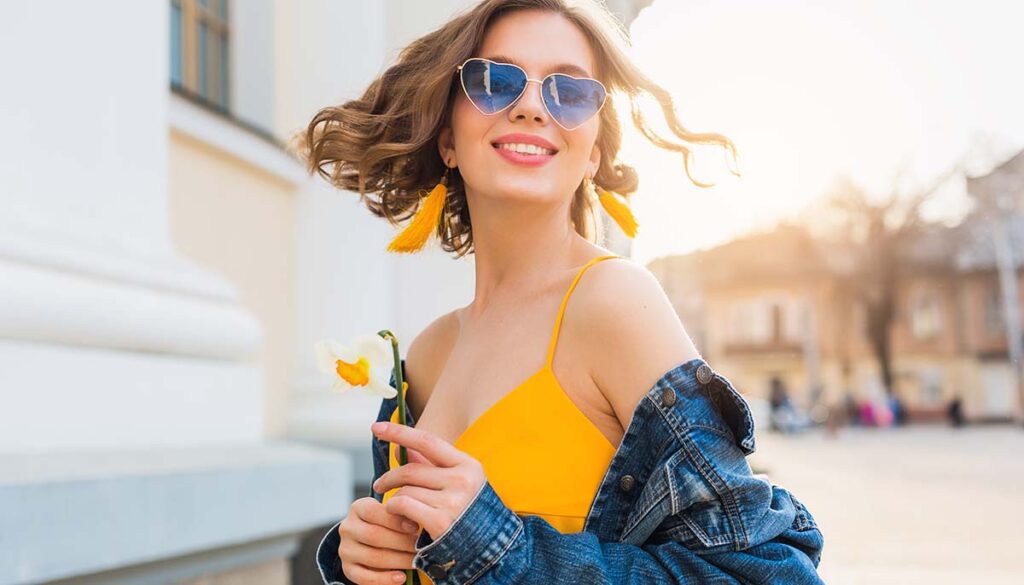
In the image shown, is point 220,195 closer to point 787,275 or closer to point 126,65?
point 126,65

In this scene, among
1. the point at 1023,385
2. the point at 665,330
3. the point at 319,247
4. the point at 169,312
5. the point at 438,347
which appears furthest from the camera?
the point at 1023,385

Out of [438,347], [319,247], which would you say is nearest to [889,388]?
[319,247]

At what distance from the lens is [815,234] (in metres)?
50.3

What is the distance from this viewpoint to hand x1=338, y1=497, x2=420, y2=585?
1.21 m

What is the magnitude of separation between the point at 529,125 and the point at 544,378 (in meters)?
0.32

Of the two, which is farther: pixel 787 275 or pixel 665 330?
pixel 787 275

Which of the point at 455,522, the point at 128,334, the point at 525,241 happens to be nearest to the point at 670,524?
the point at 455,522

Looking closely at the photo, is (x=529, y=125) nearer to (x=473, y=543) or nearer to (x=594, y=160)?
(x=594, y=160)

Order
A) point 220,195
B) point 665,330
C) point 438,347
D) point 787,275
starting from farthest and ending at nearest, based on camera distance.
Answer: point 787,275, point 220,195, point 438,347, point 665,330

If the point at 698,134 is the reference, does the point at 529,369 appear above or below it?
below

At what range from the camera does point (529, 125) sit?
53.6 inches

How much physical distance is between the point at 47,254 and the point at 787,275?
57.1m

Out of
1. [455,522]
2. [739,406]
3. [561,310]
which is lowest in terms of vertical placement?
[455,522]

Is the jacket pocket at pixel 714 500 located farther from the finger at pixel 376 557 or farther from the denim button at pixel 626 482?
the finger at pixel 376 557
